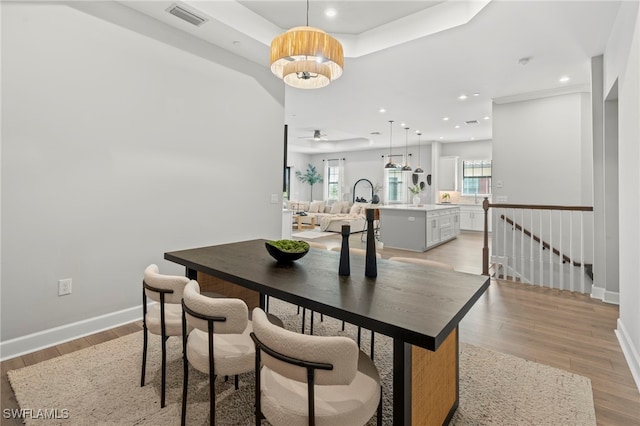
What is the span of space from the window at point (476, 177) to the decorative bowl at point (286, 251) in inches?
369

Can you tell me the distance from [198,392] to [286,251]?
97 centimetres

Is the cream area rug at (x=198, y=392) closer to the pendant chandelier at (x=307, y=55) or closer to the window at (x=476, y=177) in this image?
the pendant chandelier at (x=307, y=55)

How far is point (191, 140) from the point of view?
10.7ft

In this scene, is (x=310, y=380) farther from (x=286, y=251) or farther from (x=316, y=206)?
(x=316, y=206)

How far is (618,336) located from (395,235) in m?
4.36

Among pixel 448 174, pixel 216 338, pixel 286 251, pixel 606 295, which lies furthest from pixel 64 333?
pixel 448 174

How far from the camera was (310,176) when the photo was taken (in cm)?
1277

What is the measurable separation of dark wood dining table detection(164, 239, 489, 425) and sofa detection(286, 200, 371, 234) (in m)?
6.44

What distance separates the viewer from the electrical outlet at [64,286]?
246 centimetres

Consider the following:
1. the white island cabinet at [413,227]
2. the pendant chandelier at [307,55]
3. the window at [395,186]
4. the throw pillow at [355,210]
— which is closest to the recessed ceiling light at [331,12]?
the pendant chandelier at [307,55]

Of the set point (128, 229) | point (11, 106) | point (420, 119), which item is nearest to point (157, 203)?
point (128, 229)

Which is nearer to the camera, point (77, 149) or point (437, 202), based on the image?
point (77, 149)

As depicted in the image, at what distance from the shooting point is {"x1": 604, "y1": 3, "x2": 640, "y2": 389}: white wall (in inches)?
82.2

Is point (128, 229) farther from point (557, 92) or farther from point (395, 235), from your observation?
point (557, 92)
